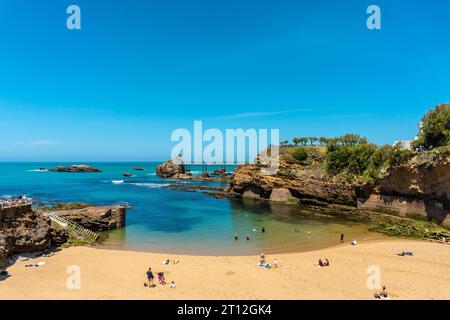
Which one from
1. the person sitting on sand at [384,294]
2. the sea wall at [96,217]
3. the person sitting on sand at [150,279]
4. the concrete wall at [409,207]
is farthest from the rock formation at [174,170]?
the person sitting on sand at [384,294]

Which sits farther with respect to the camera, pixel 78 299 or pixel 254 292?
pixel 254 292

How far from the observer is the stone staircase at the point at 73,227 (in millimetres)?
29984

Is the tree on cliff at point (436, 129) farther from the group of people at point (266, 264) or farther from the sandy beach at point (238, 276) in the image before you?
the group of people at point (266, 264)

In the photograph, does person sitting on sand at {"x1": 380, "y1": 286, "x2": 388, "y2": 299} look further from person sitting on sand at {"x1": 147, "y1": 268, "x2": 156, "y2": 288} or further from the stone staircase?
the stone staircase

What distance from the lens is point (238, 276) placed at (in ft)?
66.5

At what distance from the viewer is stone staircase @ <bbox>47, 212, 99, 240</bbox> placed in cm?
2998

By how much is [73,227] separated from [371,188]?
134ft

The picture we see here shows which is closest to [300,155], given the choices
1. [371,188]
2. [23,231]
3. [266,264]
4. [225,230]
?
[371,188]

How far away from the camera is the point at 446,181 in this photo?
34.2 m

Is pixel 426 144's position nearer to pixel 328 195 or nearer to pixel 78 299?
pixel 328 195

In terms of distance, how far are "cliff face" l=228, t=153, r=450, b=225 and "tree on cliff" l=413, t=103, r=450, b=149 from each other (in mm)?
6103
